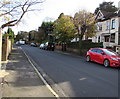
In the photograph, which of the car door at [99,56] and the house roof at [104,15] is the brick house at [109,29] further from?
the car door at [99,56]

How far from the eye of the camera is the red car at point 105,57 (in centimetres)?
1098

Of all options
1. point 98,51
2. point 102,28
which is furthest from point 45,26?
point 98,51

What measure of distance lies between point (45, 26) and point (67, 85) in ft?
184

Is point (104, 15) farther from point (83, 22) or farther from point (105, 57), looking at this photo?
point (105, 57)

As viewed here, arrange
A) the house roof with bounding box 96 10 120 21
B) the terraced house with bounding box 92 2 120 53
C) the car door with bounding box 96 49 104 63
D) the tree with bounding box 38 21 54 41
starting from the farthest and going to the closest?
the tree with bounding box 38 21 54 41
the house roof with bounding box 96 10 120 21
the terraced house with bounding box 92 2 120 53
the car door with bounding box 96 49 104 63

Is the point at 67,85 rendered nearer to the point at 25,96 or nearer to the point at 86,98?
the point at 86,98

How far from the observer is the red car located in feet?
36.0

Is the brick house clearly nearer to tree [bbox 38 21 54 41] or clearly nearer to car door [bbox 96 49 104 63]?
car door [bbox 96 49 104 63]

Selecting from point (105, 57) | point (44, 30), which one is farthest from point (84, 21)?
point (44, 30)

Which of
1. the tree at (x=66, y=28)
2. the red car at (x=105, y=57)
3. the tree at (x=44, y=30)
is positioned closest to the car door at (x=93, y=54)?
the red car at (x=105, y=57)

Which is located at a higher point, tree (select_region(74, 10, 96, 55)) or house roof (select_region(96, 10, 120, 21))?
house roof (select_region(96, 10, 120, 21))

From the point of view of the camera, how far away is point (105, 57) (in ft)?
38.2

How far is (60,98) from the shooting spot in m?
4.57

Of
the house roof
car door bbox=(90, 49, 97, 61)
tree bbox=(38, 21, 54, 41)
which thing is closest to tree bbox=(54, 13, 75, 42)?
the house roof
